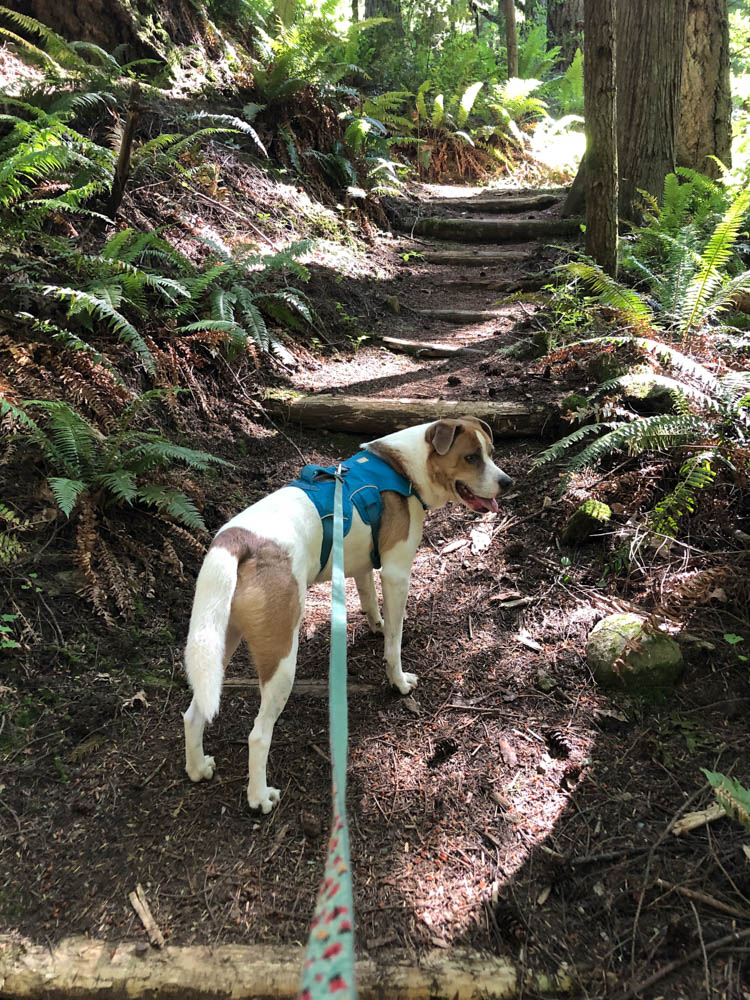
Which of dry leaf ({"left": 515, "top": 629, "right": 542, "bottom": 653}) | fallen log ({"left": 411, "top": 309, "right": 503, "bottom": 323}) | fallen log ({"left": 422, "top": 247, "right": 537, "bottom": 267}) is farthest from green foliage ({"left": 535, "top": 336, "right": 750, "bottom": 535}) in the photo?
fallen log ({"left": 422, "top": 247, "right": 537, "bottom": 267})

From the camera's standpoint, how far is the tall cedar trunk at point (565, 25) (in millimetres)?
23047

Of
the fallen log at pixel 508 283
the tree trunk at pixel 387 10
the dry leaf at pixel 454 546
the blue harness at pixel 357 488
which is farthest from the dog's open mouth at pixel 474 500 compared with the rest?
the tree trunk at pixel 387 10

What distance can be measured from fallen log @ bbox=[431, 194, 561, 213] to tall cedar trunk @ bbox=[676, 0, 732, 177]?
2.99m

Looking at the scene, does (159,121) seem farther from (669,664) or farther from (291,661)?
(669,664)

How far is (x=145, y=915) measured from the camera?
2.41 m

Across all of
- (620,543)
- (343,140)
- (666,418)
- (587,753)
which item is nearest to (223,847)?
(587,753)

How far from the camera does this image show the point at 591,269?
18.5ft

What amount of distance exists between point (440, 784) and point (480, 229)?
11307mm

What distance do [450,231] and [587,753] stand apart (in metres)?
11.2

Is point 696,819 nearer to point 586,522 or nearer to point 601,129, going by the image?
point 586,522

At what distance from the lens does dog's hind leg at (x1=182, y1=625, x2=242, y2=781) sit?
2867 mm

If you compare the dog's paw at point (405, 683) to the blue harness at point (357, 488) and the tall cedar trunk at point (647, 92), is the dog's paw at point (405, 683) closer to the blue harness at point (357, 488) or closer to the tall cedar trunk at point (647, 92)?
the blue harness at point (357, 488)

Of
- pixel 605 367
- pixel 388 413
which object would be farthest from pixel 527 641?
pixel 388 413

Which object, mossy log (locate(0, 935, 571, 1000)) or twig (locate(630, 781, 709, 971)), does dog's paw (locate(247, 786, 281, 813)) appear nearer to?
mossy log (locate(0, 935, 571, 1000))
